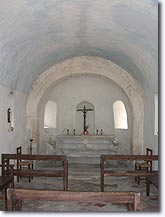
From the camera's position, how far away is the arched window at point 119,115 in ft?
43.1

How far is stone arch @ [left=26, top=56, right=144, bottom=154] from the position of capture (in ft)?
36.4

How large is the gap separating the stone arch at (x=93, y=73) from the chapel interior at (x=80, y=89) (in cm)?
3

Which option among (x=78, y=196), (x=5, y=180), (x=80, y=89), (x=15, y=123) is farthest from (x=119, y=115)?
(x=78, y=196)

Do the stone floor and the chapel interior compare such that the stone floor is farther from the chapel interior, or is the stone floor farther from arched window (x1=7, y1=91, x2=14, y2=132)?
arched window (x1=7, y1=91, x2=14, y2=132)

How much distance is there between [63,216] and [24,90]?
768 centimetres

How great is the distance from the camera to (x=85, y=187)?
8.47 metres

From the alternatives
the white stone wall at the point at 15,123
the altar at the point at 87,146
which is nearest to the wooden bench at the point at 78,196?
the white stone wall at the point at 15,123

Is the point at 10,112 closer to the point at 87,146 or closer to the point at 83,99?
the point at 87,146

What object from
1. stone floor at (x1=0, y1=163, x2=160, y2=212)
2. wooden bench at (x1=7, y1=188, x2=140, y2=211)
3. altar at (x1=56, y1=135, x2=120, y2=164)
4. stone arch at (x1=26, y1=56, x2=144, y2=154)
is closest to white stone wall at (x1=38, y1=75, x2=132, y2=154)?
altar at (x1=56, y1=135, x2=120, y2=164)

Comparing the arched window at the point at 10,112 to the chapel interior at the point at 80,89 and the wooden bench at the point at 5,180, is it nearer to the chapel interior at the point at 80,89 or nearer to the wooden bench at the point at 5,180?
the chapel interior at the point at 80,89

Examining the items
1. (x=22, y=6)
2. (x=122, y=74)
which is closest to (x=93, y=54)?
(x=122, y=74)

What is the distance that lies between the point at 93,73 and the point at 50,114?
3081 mm

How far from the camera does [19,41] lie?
291 inches

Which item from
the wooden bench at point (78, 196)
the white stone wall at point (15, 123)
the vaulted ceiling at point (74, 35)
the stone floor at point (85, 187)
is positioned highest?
the vaulted ceiling at point (74, 35)
